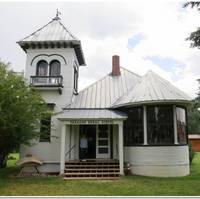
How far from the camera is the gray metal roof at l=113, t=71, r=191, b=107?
15.5 metres

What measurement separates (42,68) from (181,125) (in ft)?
31.4

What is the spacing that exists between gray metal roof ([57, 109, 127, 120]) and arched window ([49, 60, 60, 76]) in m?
2.84

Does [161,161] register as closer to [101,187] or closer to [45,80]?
[101,187]

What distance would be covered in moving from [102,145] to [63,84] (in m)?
4.65

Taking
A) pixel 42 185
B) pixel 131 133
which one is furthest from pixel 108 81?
pixel 42 185

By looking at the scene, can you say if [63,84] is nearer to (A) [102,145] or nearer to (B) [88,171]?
(A) [102,145]

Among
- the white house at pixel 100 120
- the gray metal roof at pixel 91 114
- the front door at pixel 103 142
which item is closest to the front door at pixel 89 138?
the white house at pixel 100 120

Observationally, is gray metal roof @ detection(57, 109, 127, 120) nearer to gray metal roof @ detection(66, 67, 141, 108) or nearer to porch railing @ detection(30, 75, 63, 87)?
gray metal roof @ detection(66, 67, 141, 108)

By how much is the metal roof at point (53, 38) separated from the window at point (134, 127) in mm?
5769

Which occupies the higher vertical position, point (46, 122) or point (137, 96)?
point (137, 96)

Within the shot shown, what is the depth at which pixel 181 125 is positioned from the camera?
654 inches

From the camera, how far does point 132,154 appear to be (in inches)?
643

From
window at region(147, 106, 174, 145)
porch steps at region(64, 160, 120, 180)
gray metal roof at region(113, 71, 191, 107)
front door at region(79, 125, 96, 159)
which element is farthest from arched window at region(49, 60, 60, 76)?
window at region(147, 106, 174, 145)

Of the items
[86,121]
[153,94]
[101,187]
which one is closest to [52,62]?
[86,121]
